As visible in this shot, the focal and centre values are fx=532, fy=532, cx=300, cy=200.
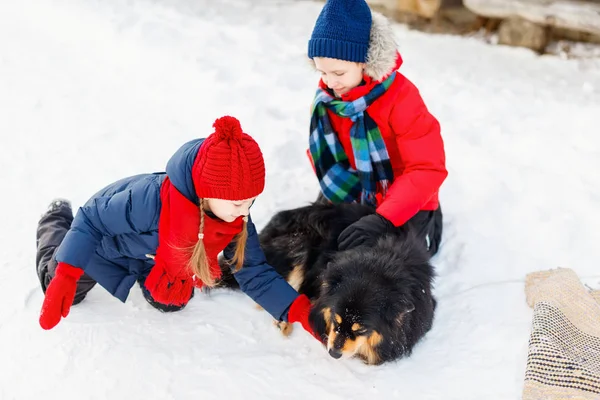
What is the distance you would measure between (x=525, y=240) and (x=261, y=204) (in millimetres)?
1562

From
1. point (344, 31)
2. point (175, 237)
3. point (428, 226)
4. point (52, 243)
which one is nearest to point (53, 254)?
point (52, 243)

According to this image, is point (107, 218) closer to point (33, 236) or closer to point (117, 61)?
point (33, 236)

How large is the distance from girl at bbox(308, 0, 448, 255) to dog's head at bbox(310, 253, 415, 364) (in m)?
0.27

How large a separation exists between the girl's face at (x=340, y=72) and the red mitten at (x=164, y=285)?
3.74ft

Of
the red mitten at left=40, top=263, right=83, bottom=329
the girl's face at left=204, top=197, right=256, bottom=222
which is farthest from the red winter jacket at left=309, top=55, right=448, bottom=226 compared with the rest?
the red mitten at left=40, top=263, right=83, bottom=329

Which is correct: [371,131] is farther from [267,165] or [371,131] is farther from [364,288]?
[267,165]

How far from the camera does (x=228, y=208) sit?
6.82 feet

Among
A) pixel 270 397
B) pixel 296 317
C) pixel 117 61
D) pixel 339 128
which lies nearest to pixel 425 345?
pixel 296 317

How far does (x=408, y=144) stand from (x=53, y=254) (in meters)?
1.77

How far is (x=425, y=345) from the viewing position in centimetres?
250

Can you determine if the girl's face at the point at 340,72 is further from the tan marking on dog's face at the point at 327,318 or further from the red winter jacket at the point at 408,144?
the tan marking on dog's face at the point at 327,318

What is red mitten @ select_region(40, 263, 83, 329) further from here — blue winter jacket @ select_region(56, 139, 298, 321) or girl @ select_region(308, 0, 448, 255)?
girl @ select_region(308, 0, 448, 255)

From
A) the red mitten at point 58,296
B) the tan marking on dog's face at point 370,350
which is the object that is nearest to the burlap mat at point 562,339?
the tan marking on dog's face at point 370,350

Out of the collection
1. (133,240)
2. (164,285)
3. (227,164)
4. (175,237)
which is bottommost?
(164,285)
